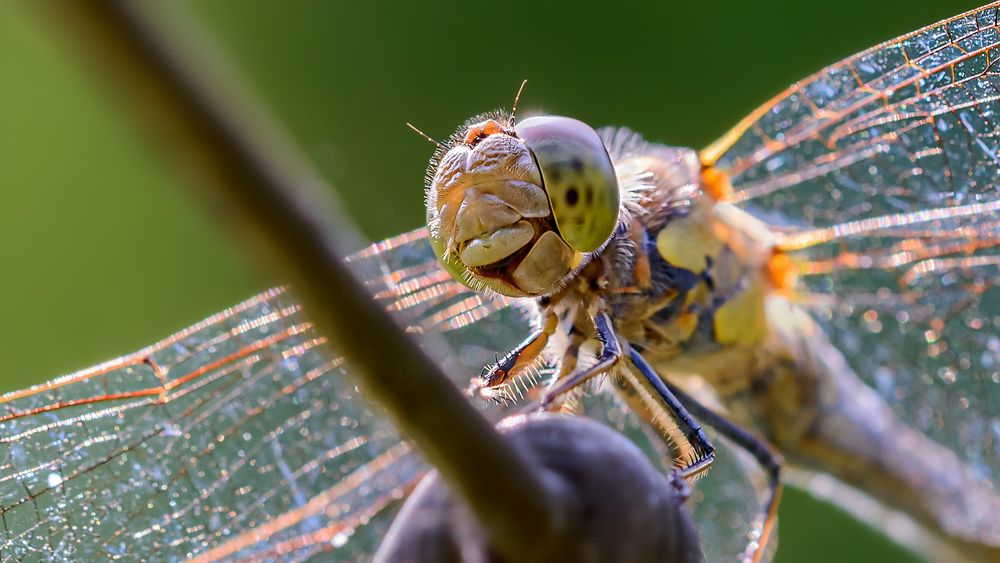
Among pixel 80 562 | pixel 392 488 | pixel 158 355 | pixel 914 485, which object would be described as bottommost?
pixel 914 485

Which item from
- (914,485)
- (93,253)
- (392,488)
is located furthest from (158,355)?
(93,253)

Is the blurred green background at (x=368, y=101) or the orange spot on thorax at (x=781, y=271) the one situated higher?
the blurred green background at (x=368, y=101)

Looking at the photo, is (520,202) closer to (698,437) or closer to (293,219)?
(698,437)

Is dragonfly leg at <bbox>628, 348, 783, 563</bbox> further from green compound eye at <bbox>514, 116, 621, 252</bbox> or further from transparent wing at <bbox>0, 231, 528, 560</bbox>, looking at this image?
transparent wing at <bbox>0, 231, 528, 560</bbox>

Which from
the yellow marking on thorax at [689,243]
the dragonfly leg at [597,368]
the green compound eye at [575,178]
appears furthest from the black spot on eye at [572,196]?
the yellow marking on thorax at [689,243]

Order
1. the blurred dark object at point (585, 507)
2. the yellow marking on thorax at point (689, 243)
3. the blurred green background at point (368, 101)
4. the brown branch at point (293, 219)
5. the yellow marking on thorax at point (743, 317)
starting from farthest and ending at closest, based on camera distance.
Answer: the blurred green background at point (368, 101) < the yellow marking on thorax at point (743, 317) < the yellow marking on thorax at point (689, 243) < the blurred dark object at point (585, 507) < the brown branch at point (293, 219)

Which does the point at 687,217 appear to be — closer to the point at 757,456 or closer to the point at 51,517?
the point at 757,456

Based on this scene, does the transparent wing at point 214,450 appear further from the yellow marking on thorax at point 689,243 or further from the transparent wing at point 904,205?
the transparent wing at point 904,205
